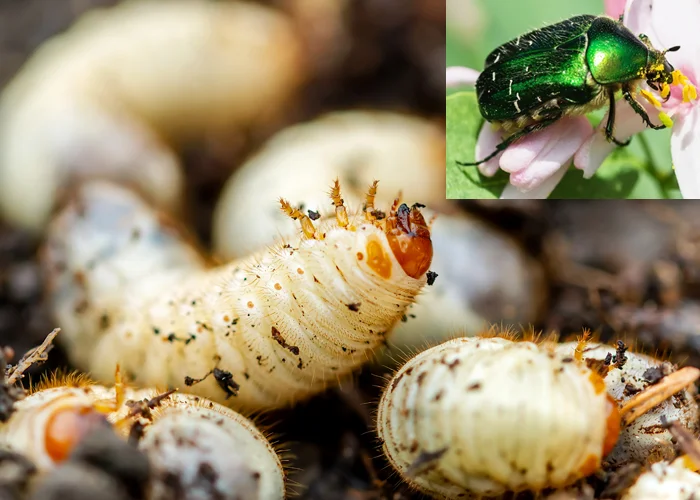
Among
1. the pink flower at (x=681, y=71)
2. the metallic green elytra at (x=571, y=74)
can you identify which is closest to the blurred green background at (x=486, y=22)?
the metallic green elytra at (x=571, y=74)

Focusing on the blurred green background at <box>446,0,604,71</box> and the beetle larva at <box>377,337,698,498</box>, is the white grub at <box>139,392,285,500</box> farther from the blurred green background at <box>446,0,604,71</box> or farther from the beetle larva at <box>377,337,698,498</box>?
the blurred green background at <box>446,0,604,71</box>

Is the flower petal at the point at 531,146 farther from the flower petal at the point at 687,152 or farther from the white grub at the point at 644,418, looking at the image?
the white grub at the point at 644,418

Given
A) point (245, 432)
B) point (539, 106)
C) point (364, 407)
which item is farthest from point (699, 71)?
point (245, 432)

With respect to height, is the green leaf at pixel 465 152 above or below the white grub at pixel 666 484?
above

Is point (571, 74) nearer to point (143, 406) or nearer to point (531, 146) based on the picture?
point (531, 146)

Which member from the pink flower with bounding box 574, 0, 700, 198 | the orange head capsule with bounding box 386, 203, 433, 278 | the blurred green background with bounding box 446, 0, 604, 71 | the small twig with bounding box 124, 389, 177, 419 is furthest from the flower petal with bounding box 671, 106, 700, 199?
the small twig with bounding box 124, 389, 177, 419

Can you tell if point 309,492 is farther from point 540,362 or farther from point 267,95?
point 267,95
